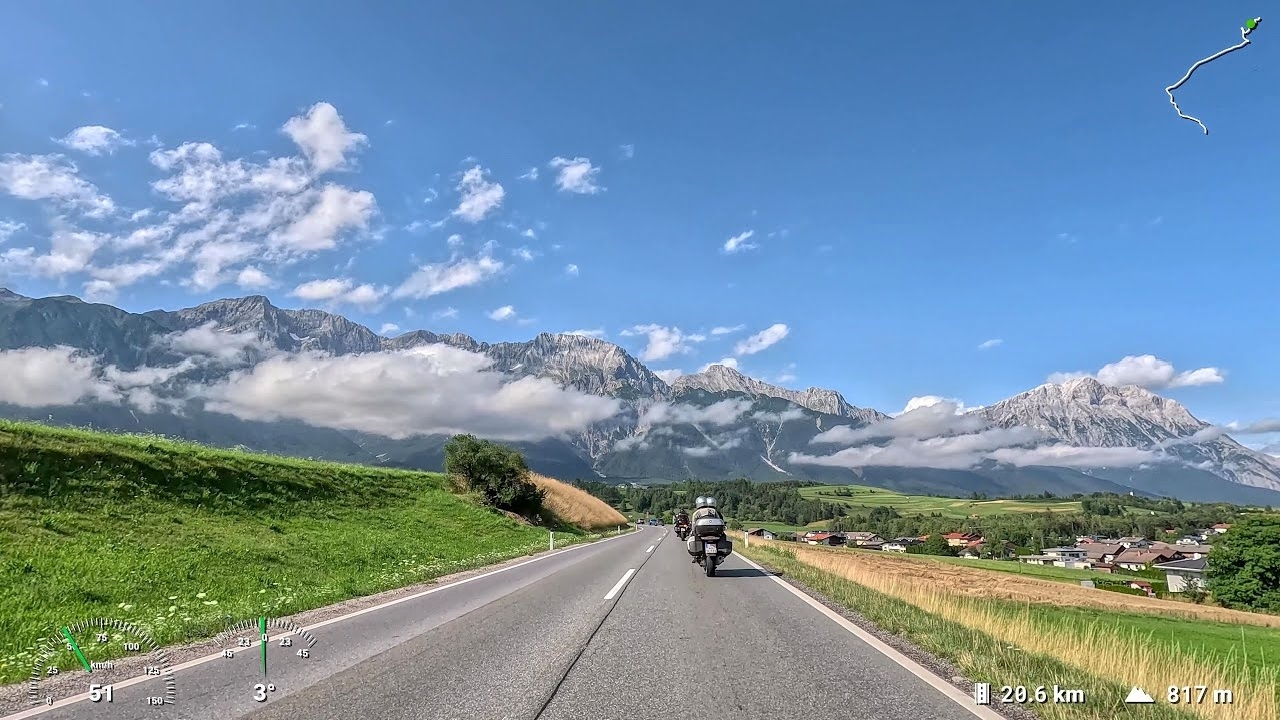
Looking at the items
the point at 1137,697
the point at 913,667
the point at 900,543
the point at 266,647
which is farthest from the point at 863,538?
the point at 266,647

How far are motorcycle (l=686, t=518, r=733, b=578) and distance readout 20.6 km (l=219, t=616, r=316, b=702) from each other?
1137cm

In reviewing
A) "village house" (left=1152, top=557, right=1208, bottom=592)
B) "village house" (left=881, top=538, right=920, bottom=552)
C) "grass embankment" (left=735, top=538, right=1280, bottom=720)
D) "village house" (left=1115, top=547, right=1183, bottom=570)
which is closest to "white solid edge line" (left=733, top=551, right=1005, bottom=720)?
"grass embankment" (left=735, top=538, right=1280, bottom=720)

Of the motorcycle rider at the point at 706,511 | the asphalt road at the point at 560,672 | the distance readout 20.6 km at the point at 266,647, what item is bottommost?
the distance readout 20.6 km at the point at 266,647

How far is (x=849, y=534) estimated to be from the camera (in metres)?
167

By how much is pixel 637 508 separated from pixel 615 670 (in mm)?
195688

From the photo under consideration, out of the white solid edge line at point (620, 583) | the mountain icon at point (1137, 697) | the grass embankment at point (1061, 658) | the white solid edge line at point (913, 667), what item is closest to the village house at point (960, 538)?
the white solid edge line at point (620, 583)

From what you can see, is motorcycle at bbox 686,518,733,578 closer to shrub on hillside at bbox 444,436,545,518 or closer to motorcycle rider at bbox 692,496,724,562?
motorcycle rider at bbox 692,496,724,562

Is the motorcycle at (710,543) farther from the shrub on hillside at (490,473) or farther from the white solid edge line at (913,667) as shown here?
the shrub on hillside at (490,473)

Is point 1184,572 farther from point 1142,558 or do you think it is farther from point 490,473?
point 490,473

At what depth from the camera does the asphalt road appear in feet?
19.0

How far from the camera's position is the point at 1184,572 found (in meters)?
92.4

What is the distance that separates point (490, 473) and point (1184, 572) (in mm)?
99350

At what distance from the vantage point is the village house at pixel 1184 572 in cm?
7469

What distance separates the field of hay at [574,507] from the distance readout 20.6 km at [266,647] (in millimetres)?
51849
